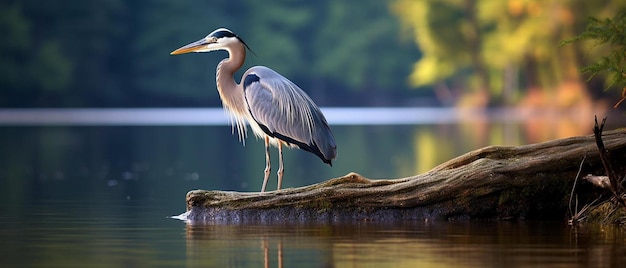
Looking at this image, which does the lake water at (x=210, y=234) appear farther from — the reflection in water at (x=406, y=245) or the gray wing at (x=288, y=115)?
the gray wing at (x=288, y=115)

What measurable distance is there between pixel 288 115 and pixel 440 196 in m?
1.84

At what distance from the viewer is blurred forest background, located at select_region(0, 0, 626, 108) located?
52.8 metres

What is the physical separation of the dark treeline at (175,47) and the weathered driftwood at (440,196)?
51146mm

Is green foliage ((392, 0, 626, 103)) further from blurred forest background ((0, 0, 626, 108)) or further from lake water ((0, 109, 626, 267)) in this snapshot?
lake water ((0, 109, 626, 267))

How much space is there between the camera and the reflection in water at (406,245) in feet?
26.4

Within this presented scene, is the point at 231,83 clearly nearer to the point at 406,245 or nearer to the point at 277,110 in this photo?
the point at 277,110

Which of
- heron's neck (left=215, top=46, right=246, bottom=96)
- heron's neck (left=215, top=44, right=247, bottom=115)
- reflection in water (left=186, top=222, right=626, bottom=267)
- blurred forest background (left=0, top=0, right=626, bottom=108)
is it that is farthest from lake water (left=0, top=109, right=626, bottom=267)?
blurred forest background (left=0, top=0, right=626, bottom=108)

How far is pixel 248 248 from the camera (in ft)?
29.0

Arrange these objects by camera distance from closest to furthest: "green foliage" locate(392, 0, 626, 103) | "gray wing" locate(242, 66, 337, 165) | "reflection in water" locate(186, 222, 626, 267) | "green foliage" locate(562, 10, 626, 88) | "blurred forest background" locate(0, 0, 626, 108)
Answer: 1. "reflection in water" locate(186, 222, 626, 267)
2. "green foliage" locate(562, 10, 626, 88)
3. "gray wing" locate(242, 66, 337, 165)
4. "green foliage" locate(392, 0, 626, 103)
5. "blurred forest background" locate(0, 0, 626, 108)

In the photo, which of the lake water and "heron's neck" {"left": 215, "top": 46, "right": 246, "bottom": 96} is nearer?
the lake water

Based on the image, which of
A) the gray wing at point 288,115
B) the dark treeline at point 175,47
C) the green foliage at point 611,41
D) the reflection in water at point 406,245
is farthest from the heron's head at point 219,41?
the dark treeline at point 175,47

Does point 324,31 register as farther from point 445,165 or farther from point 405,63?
point 445,165

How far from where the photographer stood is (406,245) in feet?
29.3

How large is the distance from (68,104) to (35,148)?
1791 inches
